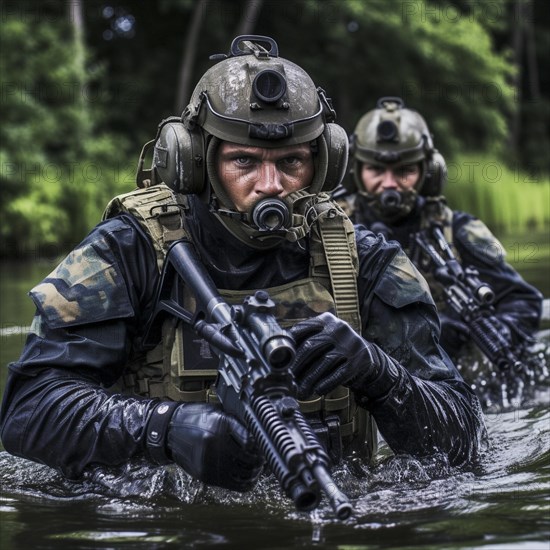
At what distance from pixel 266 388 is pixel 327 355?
1.10 ft

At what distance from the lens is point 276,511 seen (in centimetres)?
379

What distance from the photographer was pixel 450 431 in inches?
165

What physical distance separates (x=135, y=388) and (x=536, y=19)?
136ft

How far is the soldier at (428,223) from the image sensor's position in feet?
24.0

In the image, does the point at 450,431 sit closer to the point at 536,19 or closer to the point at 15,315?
the point at 15,315

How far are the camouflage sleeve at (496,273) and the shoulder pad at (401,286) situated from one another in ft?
10.9

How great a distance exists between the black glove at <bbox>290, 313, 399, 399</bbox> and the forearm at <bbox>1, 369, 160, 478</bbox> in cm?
52

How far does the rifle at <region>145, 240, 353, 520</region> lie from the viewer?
3.14 m

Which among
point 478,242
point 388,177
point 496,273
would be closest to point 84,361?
point 388,177

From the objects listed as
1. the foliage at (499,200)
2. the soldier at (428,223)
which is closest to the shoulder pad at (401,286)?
the soldier at (428,223)

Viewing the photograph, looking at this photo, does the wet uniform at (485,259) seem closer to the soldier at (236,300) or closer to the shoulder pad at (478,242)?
the shoulder pad at (478,242)

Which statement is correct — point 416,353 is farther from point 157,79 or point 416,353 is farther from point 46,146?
point 157,79

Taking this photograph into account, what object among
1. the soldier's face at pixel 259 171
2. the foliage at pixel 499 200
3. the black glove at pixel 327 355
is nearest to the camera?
the black glove at pixel 327 355

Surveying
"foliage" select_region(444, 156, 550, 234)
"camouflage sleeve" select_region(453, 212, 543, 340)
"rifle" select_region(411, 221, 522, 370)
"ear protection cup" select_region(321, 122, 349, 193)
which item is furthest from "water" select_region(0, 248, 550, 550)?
"foliage" select_region(444, 156, 550, 234)
